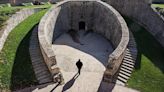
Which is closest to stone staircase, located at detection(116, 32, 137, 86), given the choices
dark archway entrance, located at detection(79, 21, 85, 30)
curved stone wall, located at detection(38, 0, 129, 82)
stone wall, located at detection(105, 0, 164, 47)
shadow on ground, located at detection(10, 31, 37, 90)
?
curved stone wall, located at detection(38, 0, 129, 82)

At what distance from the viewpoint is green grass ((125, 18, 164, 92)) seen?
2291cm

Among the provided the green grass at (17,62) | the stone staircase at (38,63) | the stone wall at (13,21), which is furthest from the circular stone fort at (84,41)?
the stone wall at (13,21)

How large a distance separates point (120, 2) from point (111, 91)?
52.3ft

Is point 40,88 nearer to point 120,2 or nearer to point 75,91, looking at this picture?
point 75,91

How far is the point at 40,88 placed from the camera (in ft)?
70.9

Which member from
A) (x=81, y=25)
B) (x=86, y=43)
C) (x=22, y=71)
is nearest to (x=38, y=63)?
(x=22, y=71)

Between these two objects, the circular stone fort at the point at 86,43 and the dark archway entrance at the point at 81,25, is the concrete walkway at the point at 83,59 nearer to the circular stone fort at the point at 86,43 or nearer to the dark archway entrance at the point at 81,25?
the circular stone fort at the point at 86,43

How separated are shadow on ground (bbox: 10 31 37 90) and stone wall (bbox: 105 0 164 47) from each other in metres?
14.8

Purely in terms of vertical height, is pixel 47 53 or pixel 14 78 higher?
pixel 47 53

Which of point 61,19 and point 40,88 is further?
point 61,19

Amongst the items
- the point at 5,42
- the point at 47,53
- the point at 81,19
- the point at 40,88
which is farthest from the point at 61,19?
the point at 40,88

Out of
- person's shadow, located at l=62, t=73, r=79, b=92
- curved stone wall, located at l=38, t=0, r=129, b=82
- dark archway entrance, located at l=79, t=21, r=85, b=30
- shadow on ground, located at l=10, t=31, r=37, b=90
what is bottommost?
person's shadow, located at l=62, t=73, r=79, b=92

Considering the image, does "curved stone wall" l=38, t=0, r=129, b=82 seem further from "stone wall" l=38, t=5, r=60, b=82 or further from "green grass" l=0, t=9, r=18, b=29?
"green grass" l=0, t=9, r=18, b=29

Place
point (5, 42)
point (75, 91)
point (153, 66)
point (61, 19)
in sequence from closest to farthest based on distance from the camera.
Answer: point (75, 91) → point (153, 66) → point (5, 42) → point (61, 19)
